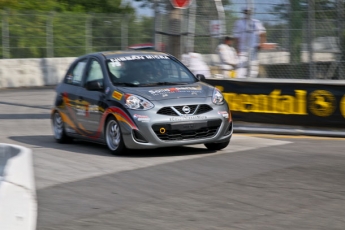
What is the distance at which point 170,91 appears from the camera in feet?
36.3

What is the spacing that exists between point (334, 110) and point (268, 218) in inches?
249

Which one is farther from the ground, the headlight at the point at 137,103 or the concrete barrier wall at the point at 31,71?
the headlight at the point at 137,103

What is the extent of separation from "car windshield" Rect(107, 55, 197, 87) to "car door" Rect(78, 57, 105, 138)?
0.25 metres

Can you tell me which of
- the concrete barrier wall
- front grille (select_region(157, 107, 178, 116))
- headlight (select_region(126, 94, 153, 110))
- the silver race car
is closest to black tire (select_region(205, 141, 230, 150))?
the silver race car

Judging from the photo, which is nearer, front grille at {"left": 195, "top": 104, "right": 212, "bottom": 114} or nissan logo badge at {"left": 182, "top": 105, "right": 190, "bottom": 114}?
nissan logo badge at {"left": 182, "top": 105, "right": 190, "bottom": 114}

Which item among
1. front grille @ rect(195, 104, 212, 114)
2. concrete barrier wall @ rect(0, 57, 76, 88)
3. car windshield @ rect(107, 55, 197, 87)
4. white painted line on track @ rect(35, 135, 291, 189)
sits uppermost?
car windshield @ rect(107, 55, 197, 87)

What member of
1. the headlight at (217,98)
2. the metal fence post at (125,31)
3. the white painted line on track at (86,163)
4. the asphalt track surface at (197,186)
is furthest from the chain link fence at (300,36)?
the metal fence post at (125,31)

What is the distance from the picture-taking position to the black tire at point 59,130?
13.0 meters

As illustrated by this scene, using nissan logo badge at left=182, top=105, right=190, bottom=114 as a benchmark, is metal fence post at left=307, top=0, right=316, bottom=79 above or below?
above

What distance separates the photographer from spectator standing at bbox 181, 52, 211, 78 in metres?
15.6

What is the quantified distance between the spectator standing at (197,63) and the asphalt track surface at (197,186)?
299 centimetres

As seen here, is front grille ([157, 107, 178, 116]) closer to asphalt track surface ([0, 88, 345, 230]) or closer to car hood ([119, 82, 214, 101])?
car hood ([119, 82, 214, 101])

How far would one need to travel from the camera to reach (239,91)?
552 inches

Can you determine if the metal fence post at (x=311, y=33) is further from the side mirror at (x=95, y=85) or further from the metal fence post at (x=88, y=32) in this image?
the metal fence post at (x=88, y=32)
